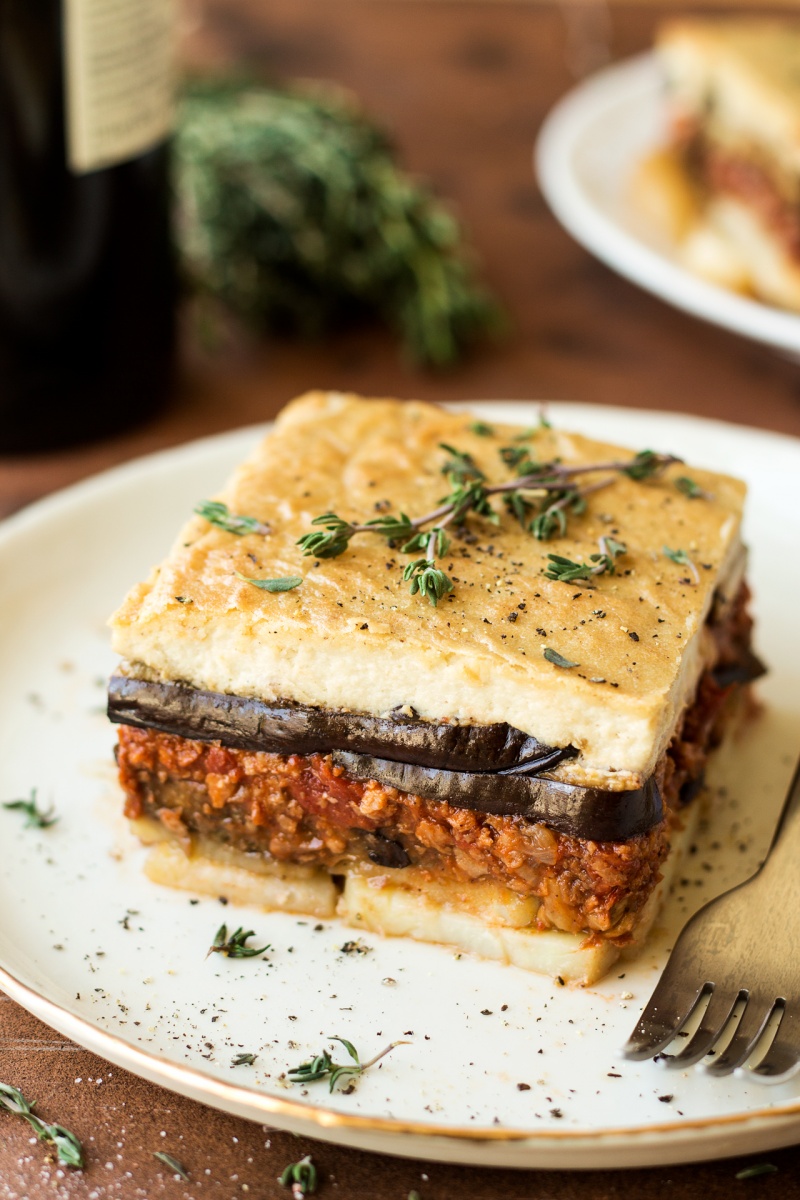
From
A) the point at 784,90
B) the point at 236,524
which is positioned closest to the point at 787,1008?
the point at 236,524

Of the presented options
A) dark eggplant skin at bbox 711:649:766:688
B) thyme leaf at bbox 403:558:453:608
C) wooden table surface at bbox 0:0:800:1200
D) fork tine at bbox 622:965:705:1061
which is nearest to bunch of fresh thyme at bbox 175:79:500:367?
wooden table surface at bbox 0:0:800:1200

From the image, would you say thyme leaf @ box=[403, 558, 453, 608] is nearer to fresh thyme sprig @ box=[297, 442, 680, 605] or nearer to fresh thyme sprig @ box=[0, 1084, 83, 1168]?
fresh thyme sprig @ box=[297, 442, 680, 605]

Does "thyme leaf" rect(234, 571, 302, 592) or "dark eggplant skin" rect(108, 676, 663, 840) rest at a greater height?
"thyme leaf" rect(234, 571, 302, 592)

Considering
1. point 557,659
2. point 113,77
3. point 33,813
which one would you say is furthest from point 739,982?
point 113,77

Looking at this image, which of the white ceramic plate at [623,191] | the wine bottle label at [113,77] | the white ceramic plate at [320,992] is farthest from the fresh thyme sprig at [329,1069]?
the white ceramic plate at [623,191]

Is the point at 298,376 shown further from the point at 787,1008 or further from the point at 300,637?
the point at 787,1008

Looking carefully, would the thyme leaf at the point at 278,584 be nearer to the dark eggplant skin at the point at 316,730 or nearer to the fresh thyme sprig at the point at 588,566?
the dark eggplant skin at the point at 316,730

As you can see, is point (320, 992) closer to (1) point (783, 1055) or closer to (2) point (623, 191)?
(1) point (783, 1055)
